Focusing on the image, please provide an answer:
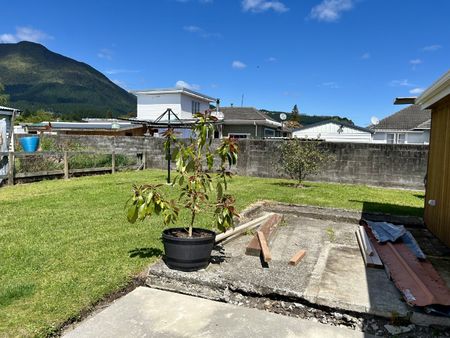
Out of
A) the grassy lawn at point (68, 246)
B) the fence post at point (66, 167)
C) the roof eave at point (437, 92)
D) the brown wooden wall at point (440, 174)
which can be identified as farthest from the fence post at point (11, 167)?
the brown wooden wall at point (440, 174)

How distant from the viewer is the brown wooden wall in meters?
5.39

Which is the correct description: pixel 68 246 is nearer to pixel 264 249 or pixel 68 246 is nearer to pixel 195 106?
pixel 264 249

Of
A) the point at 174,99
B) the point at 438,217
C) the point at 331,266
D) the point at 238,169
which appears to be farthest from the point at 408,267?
the point at 174,99

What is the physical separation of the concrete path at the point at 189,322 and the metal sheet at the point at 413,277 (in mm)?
751

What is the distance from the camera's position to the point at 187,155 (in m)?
3.77

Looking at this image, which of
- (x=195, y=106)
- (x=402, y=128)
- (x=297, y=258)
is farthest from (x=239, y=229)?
(x=195, y=106)

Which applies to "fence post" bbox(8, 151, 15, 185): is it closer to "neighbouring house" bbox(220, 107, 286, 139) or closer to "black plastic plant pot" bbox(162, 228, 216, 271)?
"black plastic plant pot" bbox(162, 228, 216, 271)

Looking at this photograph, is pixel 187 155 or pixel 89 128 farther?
pixel 89 128

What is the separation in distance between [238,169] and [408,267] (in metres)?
10.7

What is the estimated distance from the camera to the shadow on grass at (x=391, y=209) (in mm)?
7528

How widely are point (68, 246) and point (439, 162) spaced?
585 centimetres

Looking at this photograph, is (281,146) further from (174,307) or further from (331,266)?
(174,307)

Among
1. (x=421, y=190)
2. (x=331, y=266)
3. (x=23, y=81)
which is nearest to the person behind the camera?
(x=331, y=266)

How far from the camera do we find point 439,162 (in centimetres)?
603
